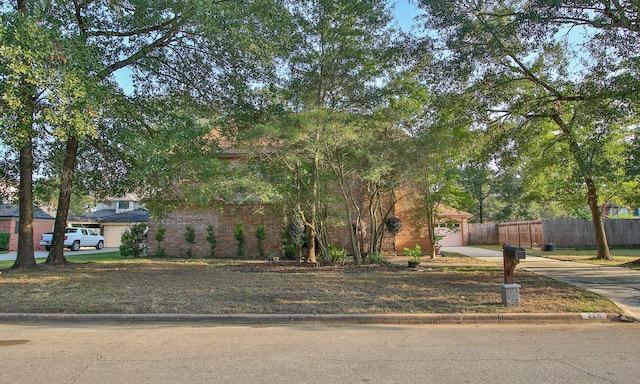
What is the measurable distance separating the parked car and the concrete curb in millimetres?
23209

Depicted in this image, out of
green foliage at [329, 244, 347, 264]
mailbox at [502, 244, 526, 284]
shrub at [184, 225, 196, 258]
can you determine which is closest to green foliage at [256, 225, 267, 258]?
shrub at [184, 225, 196, 258]

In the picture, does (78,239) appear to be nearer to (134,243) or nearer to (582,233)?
(134,243)

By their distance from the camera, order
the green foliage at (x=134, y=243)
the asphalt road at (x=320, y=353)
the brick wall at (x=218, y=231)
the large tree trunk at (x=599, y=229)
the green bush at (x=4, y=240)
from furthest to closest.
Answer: the green bush at (x=4, y=240), the green foliage at (x=134, y=243), the brick wall at (x=218, y=231), the large tree trunk at (x=599, y=229), the asphalt road at (x=320, y=353)

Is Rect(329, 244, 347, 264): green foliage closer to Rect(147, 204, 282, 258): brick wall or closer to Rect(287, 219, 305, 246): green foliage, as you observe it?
Rect(287, 219, 305, 246): green foliage

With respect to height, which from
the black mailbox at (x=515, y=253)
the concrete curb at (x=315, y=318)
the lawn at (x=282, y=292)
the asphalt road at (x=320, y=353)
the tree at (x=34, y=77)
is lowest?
the asphalt road at (x=320, y=353)

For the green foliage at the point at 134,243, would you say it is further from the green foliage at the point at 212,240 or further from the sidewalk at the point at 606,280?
the sidewalk at the point at 606,280

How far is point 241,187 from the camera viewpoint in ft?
40.6

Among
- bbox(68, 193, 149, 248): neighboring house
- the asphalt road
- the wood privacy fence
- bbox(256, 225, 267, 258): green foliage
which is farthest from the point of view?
bbox(68, 193, 149, 248): neighboring house

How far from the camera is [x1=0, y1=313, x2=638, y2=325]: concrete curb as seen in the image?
7504 millimetres

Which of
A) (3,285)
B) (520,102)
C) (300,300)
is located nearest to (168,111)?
(3,285)

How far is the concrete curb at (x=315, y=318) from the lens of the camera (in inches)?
295

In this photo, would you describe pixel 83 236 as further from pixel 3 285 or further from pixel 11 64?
pixel 11 64

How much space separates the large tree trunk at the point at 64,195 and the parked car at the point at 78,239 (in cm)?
1422

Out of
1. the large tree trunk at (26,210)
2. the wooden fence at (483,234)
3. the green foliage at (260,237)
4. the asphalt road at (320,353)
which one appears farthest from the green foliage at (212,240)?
the wooden fence at (483,234)
